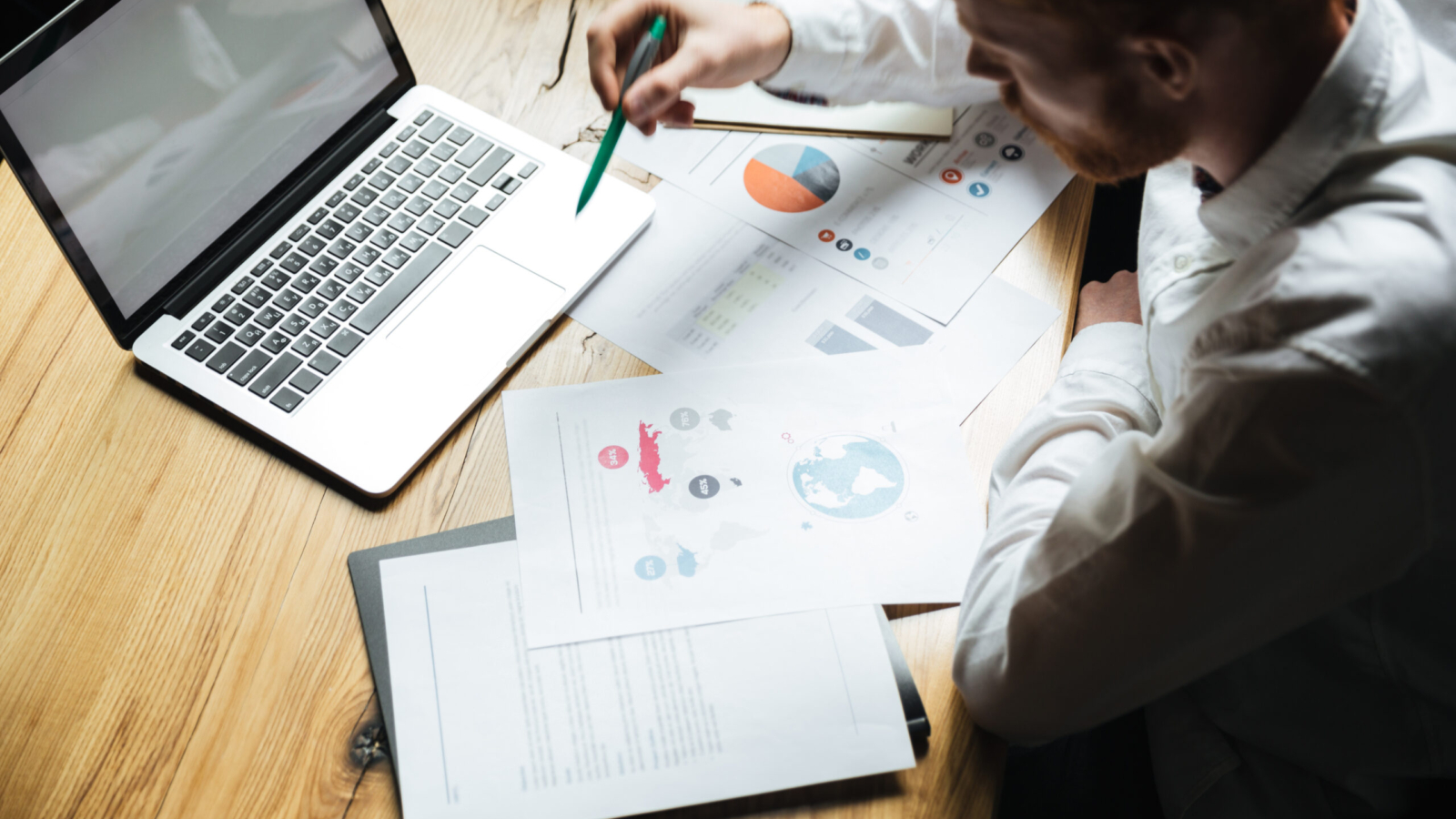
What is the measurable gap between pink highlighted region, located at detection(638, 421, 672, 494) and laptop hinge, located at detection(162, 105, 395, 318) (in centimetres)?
38

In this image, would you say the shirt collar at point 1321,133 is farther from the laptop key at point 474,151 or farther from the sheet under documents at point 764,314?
the laptop key at point 474,151

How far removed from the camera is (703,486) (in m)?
0.75

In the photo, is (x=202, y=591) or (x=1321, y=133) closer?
(x=1321, y=133)

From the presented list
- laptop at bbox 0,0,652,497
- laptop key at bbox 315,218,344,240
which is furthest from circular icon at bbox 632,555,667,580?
laptop key at bbox 315,218,344,240

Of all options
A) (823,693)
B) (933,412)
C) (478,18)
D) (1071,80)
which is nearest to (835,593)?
(823,693)

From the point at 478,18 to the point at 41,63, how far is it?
477 mm

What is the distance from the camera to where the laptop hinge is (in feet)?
2.61

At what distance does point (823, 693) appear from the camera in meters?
0.67

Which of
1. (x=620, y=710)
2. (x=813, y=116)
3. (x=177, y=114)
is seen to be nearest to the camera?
(x=620, y=710)

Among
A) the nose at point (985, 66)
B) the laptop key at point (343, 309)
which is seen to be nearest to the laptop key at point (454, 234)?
the laptop key at point (343, 309)

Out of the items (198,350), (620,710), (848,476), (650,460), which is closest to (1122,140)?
(848,476)

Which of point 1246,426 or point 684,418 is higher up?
point 1246,426

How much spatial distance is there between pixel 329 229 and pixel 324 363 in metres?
0.14

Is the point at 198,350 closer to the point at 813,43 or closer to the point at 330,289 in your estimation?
the point at 330,289
